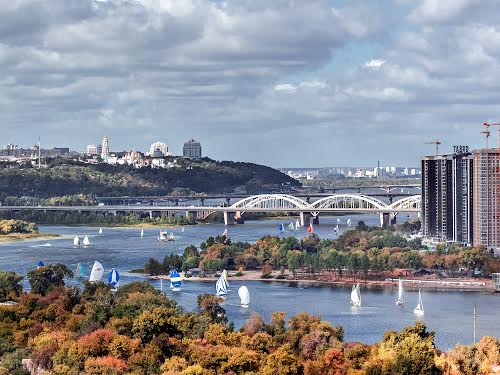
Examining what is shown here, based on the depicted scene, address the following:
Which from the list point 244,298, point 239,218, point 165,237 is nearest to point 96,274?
point 244,298

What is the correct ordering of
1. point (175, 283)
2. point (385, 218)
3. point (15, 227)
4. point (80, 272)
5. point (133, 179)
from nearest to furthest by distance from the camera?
1. point (175, 283)
2. point (80, 272)
3. point (15, 227)
4. point (385, 218)
5. point (133, 179)

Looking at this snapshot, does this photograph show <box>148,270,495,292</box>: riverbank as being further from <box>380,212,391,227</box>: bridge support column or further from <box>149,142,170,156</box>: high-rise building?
<box>149,142,170,156</box>: high-rise building

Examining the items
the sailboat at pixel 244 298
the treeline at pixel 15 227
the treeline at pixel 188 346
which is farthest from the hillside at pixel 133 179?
the treeline at pixel 188 346

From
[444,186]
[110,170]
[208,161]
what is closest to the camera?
[444,186]

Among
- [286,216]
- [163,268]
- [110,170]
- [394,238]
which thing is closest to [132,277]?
[163,268]

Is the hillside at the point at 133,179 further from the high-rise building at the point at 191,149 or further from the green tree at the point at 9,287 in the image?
the green tree at the point at 9,287

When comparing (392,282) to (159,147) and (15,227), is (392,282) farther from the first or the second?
(159,147)

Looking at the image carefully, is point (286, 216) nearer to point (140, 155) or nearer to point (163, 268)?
point (163, 268)
